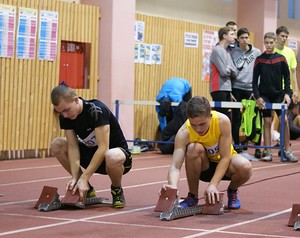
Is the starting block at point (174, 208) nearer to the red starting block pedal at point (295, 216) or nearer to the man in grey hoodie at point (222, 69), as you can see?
the red starting block pedal at point (295, 216)

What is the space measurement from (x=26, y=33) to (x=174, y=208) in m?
5.85

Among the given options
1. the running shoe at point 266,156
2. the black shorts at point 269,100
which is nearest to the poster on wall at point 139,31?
the black shorts at point 269,100

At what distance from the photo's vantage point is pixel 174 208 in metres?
5.38

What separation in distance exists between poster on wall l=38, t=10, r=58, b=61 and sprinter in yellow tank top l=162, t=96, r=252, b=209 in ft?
18.0

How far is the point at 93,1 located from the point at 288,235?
25.3 feet

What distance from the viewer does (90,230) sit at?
4.88 m

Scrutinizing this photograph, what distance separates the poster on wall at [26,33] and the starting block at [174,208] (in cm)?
554

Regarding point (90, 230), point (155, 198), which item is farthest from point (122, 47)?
point (90, 230)

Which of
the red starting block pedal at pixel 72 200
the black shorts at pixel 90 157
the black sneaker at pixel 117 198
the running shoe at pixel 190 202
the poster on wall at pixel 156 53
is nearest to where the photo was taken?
the red starting block pedal at pixel 72 200

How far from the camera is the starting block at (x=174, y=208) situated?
5.34 meters

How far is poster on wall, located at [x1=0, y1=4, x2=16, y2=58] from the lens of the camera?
→ 402 inches

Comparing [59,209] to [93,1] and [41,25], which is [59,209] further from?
[93,1]

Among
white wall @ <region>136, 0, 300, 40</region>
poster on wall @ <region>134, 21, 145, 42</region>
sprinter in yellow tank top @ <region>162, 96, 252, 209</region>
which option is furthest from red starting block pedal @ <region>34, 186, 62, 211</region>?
white wall @ <region>136, 0, 300, 40</region>

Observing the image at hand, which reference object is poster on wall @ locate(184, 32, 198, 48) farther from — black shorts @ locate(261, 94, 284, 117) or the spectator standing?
black shorts @ locate(261, 94, 284, 117)
